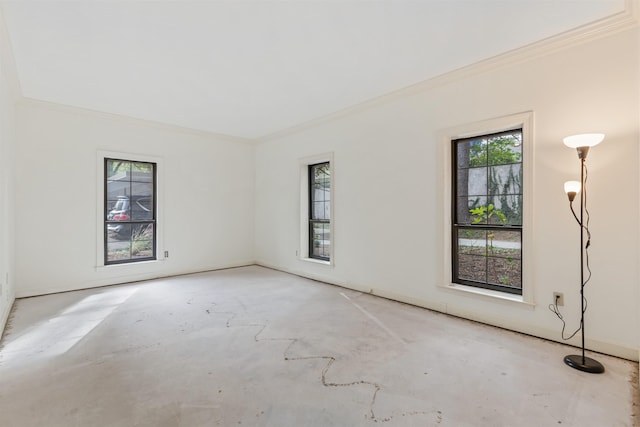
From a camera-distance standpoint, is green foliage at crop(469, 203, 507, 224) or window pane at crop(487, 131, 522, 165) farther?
green foliage at crop(469, 203, 507, 224)

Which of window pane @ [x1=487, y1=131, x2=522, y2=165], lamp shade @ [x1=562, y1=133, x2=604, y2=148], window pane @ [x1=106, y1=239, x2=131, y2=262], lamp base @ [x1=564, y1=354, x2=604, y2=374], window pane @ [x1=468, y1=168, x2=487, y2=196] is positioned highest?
window pane @ [x1=487, y1=131, x2=522, y2=165]

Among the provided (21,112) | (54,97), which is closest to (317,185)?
(54,97)

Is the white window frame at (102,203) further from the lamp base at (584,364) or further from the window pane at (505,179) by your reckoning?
the lamp base at (584,364)

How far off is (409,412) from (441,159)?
2.59 meters

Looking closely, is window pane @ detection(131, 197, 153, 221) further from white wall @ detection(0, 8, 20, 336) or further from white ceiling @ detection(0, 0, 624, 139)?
white ceiling @ detection(0, 0, 624, 139)

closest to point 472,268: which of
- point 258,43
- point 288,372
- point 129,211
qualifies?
point 288,372

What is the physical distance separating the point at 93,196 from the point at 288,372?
4.22 meters

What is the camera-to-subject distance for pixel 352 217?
14.9 ft

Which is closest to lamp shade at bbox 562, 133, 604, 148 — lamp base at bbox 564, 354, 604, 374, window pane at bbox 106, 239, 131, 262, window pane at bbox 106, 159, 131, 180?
lamp base at bbox 564, 354, 604, 374

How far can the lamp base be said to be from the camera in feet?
7.42

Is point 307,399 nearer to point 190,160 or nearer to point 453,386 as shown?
point 453,386

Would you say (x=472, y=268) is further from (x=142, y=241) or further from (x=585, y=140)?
(x=142, y=241)

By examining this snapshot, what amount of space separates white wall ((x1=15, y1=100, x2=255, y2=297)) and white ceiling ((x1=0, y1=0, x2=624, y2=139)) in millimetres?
564

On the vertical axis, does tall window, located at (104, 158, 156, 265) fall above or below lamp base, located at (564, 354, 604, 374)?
above
